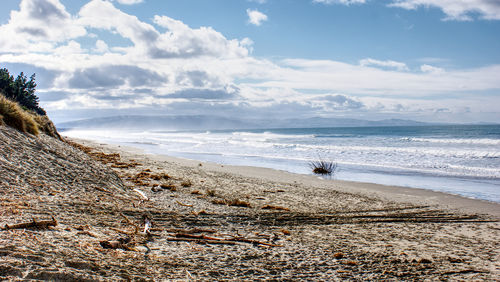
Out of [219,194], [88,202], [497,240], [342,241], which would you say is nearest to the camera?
[342,241]

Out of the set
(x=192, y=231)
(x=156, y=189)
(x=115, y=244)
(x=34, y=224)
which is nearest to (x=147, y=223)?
(x=192, y=231)

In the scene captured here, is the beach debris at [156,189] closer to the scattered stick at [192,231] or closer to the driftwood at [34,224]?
the scattered stick at [192,231]

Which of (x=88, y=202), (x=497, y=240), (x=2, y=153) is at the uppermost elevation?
(x=2, y=153)

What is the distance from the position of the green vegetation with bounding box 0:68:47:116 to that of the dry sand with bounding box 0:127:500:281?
69.5ft

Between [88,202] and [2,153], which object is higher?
[2,153]

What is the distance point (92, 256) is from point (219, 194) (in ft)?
19.5

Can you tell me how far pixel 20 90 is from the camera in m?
27.4

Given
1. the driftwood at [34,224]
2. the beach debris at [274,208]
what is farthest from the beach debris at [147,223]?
the beach debris at [274,208]

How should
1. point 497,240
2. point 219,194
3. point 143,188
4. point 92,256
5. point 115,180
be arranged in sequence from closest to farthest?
point 92,256, point 497,240, point 115,180, point 143,188, point 219,194

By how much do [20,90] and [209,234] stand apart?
28872 mm

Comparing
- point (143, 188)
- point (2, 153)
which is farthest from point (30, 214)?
point (143, 188)

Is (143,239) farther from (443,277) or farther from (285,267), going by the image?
(443,277)

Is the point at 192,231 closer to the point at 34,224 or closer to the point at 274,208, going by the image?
the point at 34,224

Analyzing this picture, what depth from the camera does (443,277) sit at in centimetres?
375
